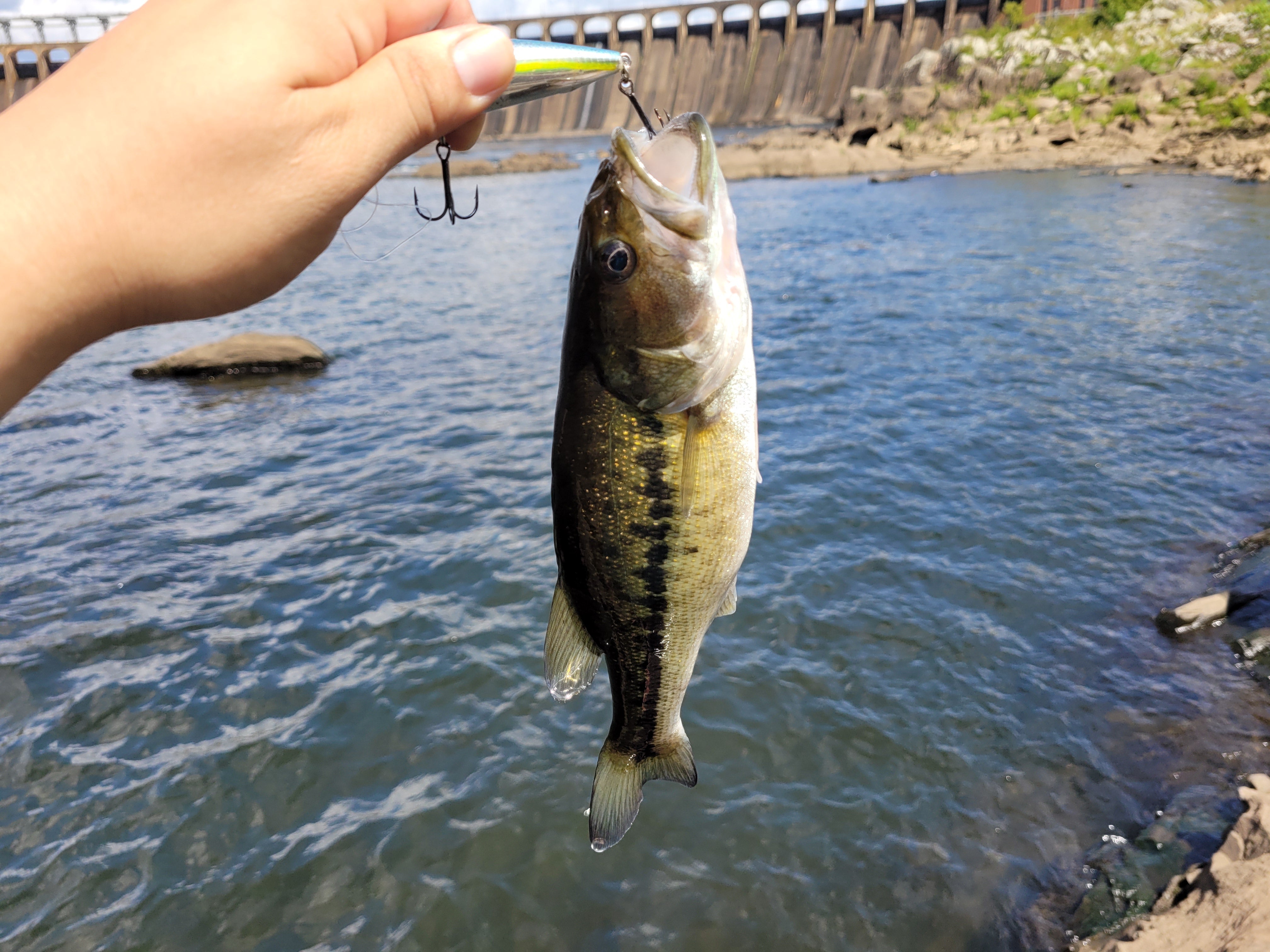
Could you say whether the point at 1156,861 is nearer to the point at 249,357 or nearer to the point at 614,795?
the point at 614,795

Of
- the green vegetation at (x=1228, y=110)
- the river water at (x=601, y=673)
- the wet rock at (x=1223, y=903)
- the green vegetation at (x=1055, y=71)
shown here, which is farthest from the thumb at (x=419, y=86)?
the green vegetation at (x=1055, y=71)

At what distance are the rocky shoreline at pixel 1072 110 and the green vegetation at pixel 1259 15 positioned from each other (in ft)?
0.27

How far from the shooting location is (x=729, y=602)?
2725mm

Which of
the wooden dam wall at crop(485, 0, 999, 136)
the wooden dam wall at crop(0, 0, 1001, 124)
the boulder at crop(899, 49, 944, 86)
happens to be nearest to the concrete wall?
the wooden dam wall at crop(0, 0, 1001, 124)

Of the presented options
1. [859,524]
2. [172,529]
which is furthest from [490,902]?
[172,529]

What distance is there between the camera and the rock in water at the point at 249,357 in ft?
49.9

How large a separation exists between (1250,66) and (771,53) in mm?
50801

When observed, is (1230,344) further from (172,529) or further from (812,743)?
(172,529)

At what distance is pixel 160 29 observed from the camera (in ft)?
5.02

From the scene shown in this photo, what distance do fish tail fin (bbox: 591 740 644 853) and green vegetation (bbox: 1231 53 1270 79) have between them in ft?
142

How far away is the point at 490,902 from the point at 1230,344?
14.0 meters

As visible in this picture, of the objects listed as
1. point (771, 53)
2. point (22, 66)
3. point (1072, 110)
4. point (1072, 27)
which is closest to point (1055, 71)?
point (1072, 110)

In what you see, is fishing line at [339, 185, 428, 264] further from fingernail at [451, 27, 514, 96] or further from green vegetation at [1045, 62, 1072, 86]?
green vegetation at [1045, 62, 1072, 86]

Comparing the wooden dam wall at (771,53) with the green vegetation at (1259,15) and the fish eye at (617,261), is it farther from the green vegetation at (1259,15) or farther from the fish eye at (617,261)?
the fish eye at (617,261)
